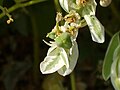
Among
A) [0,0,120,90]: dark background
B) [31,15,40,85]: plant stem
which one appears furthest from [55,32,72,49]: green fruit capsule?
[31,15,40,85]: plant stem

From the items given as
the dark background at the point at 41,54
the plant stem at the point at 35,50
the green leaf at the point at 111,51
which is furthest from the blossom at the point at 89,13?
the plant stem at the point at 35,50

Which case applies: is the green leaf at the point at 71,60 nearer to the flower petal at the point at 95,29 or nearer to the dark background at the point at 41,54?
the flower petal at the point at 95,29

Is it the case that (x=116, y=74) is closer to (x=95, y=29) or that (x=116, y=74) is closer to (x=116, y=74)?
(x=116, y=74)

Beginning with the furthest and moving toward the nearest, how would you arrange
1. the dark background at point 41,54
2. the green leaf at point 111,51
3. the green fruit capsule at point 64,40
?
the dark background at point 41,54 < the green leaf at point 111,51 < the green fruit capsule at point 64,40

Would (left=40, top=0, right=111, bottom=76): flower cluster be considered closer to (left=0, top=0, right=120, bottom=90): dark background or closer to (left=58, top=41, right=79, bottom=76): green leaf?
(left=58, top=41, right=79, bottom=76): green leaf

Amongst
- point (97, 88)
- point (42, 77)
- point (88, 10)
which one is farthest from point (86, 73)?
point (88, 10)

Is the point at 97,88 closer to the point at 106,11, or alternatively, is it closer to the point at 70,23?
the point at 106,11
